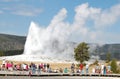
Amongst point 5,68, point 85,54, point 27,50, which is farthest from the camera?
point 27,50

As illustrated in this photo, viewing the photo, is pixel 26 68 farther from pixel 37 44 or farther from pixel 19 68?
pixel 37 44

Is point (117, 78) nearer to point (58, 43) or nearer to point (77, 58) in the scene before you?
point (77, 58)

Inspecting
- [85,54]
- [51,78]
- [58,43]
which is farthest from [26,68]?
[58,43]

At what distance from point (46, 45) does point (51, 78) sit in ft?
378

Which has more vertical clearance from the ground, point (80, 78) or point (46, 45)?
point (46, 45)

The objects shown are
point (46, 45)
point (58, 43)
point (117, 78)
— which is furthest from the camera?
point (58, 43)

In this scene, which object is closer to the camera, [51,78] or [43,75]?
[51,78]

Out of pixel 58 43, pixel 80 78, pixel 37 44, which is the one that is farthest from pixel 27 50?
pixel 80 78

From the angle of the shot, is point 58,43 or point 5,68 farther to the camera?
point 58,43

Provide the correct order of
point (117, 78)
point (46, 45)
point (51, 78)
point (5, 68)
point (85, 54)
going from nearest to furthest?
1. point (51, 78)
2. point (117, 78)
3. point (5, 68)
4. point (85, 54)
5. point (46, 45)

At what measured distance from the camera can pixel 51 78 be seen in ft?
141

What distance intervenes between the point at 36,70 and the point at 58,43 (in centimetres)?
13228

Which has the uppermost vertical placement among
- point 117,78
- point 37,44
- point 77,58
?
point 37,44

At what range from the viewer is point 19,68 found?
53.2 meters
